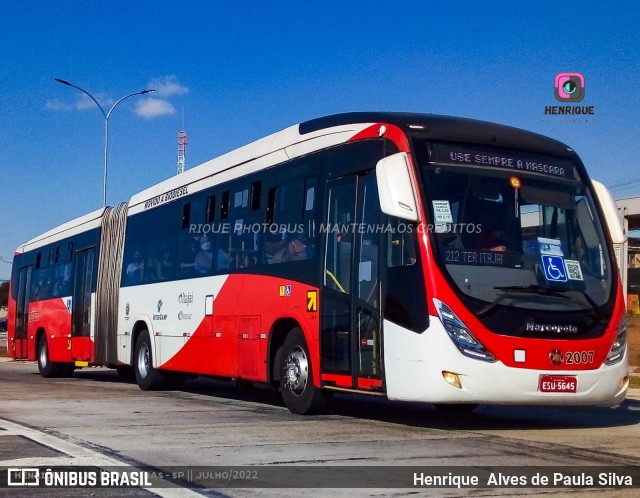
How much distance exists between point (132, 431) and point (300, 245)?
324 centimetres

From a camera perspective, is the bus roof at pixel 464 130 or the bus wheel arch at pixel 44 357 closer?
the bus roof at pixel 464 130

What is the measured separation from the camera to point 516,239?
10609 mm

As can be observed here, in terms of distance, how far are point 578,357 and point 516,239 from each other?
1.40 metres

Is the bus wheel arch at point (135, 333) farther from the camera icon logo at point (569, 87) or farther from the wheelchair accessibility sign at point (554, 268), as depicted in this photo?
the camera icon logo at point (569, 87)

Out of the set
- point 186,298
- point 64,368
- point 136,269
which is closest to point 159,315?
point 186,298

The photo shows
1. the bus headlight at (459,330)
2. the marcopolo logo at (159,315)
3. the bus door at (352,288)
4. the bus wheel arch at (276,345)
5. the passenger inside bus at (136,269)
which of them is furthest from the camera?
the passenger inside bus at (136,269)

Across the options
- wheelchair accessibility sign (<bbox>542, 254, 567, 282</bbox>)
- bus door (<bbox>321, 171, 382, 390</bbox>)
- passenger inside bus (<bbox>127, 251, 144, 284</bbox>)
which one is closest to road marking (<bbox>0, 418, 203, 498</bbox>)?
bus door (<bbox>321, 171, 382, 390</bbox>)

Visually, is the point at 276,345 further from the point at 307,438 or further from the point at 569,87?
the point at 569,87

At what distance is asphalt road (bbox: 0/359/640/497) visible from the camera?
8.04 metres

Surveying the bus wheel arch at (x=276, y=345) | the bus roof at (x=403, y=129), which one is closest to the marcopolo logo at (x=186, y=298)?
the bus roof at (x=403, y=129)

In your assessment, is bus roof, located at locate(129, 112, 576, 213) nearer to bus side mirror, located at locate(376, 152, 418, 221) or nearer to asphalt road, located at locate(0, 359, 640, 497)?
A: bus side mirror, located at locate(376, 152, 418, 221)

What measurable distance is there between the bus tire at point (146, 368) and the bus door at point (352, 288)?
6.81m

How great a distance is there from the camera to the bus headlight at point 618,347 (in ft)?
35.2

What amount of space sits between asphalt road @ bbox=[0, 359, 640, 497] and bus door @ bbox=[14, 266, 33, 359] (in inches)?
461
